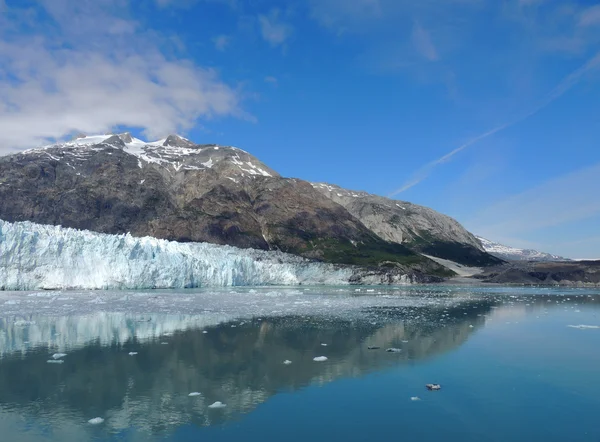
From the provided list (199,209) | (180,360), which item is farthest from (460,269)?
(180,360)

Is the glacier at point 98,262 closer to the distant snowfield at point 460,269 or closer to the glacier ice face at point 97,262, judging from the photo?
the glacier ice face at point 97,262

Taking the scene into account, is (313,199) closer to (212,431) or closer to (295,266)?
(295,266)

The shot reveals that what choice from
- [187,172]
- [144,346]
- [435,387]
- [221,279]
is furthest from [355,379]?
[187,172]

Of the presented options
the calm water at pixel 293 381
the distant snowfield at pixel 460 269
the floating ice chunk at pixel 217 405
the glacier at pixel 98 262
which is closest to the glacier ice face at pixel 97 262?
the glacier at pixel 98 262

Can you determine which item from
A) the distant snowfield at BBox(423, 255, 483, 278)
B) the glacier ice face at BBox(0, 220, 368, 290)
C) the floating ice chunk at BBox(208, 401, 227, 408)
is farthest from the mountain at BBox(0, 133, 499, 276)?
the floating ice chunk at BBox(208, 401, 227, 408)

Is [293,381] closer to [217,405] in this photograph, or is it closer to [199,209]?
[217,405]

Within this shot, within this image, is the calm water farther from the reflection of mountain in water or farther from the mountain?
the mountain
